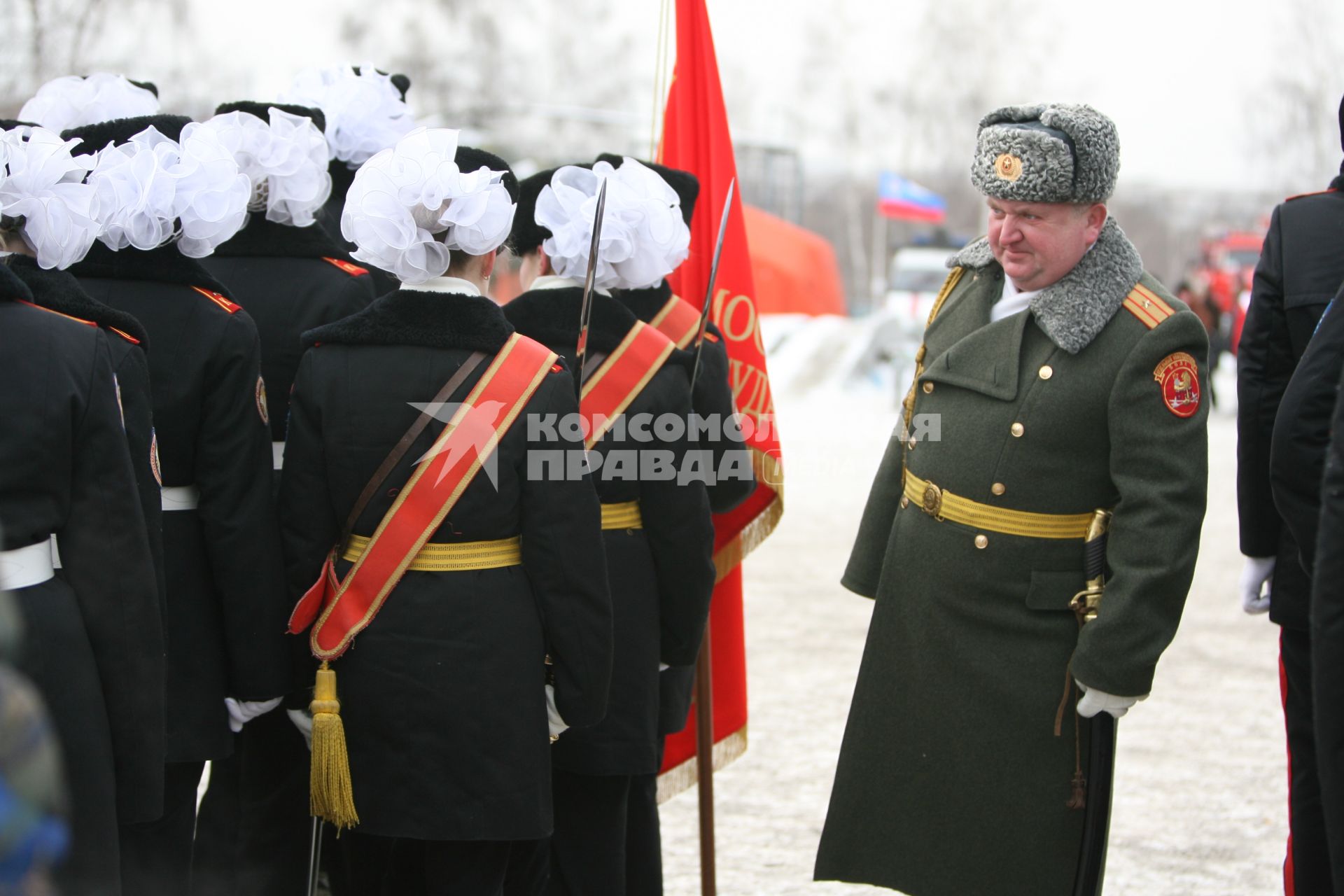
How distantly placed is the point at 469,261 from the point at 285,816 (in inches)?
60.0

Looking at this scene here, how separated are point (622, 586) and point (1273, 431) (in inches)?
60.1

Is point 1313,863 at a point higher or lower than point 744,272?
lower

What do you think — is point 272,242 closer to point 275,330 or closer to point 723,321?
point 275,330

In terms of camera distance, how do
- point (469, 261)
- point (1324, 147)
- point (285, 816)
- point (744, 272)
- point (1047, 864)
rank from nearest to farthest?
point (469, 261) < point (1047, 864) < point (285, 816) < point (744, 272) < point (1324, 147)

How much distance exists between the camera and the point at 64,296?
8.79ft

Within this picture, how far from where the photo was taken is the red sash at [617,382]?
342cm

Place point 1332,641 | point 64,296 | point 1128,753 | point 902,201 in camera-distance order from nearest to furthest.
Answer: point 1332,641, point 64,296, point 1128,753, point 902,201

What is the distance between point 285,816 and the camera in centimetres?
369

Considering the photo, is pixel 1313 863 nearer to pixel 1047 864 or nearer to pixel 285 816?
pixel 1047 864

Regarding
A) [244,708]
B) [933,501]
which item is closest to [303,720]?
[244,708]

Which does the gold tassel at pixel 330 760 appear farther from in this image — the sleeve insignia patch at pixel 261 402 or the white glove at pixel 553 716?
the sleeve insignia patch at pixel 261 402

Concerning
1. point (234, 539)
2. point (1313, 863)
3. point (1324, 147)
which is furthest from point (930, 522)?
point (1324, 147)

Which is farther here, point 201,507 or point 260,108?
point 260,108

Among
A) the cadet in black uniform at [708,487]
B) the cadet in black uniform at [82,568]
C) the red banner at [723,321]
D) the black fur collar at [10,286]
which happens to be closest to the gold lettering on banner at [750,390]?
the red banner at [723,321]
